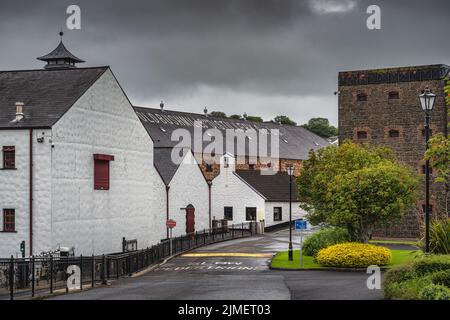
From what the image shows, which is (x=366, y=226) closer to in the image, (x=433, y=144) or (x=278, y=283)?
(x=278, y=283)

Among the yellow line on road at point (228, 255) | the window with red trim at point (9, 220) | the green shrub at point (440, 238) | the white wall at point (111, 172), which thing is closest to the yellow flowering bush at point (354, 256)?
the yellow line on road at point (228, 255)

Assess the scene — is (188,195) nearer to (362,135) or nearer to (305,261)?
(362,135)

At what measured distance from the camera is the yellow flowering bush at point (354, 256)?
1432 inches

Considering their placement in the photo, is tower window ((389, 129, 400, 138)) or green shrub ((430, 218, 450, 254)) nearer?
green shrub ((430, 218, 450, 254))

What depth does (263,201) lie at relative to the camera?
70625 millimetres

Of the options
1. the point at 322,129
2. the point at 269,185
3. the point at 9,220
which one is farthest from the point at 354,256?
the point at 322,129

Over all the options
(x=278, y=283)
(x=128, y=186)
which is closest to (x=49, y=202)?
(x=128, y=186)

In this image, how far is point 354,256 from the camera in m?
36.4

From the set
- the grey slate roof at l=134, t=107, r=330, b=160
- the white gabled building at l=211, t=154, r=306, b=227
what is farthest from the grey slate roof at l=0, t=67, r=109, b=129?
the white gabled building at l=211, t=154, r=306, b=227

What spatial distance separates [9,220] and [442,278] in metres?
28.3

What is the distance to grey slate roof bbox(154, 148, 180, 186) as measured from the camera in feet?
203

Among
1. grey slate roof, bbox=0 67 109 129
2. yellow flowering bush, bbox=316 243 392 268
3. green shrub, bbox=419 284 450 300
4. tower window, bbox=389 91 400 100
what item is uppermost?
tower window, bbox=389 91 400 100

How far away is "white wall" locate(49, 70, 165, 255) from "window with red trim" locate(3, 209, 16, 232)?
2.35 meters

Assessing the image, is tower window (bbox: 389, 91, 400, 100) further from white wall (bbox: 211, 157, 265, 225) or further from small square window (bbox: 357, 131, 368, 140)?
white wall (bbox: 211, 157, 265, 225)
